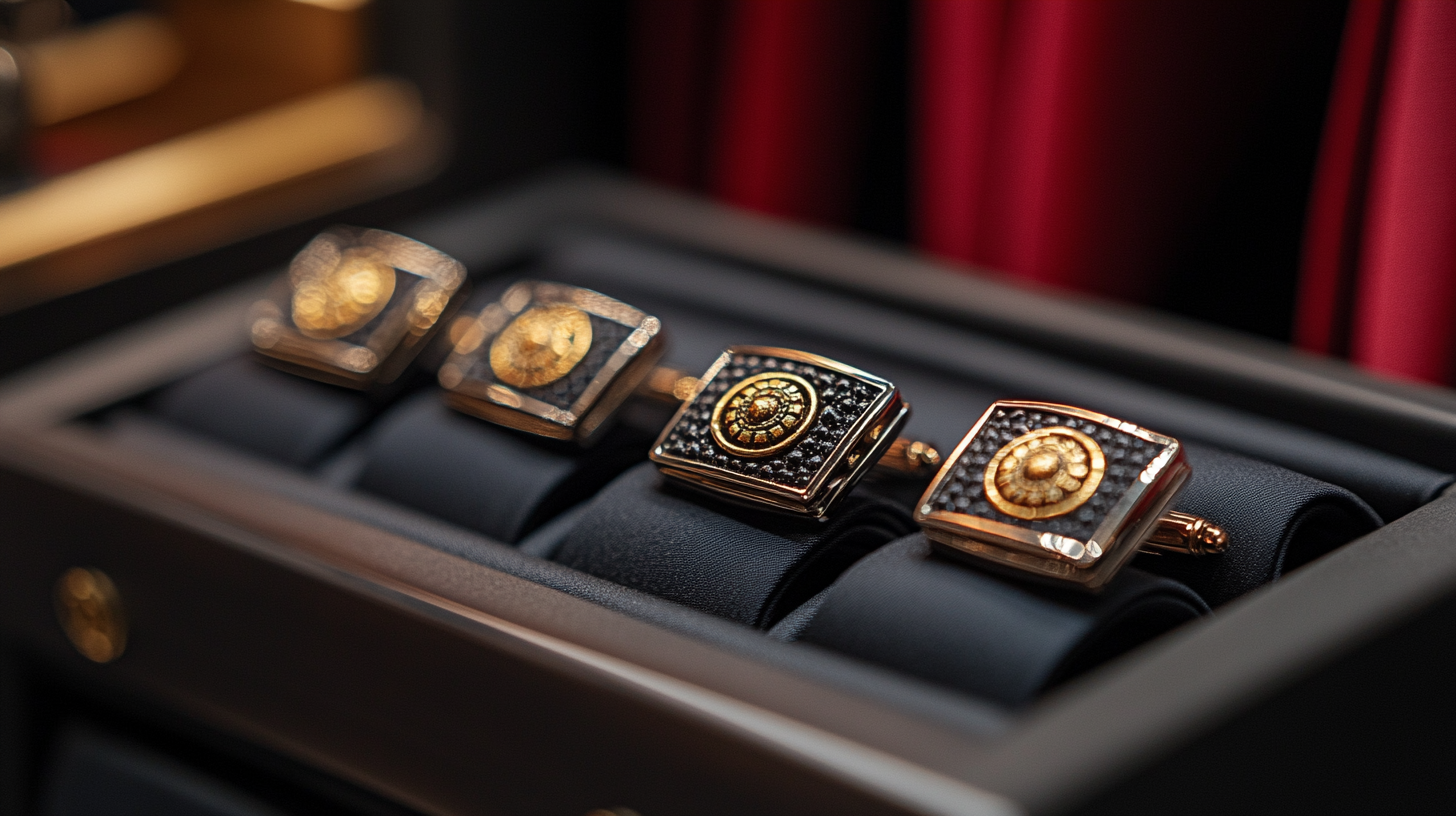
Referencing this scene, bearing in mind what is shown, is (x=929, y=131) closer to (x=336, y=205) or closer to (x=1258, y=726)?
(x=336, y=205)

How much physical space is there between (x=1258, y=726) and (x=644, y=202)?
23.5 inches

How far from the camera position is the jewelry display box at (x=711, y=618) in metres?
0.45

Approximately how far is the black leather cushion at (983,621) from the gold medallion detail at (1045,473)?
0.10 ft

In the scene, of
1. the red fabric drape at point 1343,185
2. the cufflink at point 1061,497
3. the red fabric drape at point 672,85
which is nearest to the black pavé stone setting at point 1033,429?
the cufflink at point 1061,497

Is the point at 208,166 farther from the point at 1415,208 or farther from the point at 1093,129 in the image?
the point at 1415,208

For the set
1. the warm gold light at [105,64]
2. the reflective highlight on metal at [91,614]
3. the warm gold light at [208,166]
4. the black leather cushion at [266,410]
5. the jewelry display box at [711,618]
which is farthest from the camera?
the warm gold light at [105,64]

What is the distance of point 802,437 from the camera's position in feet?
2.04

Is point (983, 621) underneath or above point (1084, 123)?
underneath

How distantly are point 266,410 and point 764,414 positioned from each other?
0.32 metres

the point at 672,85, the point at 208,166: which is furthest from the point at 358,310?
the point at 672,85

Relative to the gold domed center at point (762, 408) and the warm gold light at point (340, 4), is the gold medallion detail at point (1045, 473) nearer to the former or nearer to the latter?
the gold domed center at point (762, 408)

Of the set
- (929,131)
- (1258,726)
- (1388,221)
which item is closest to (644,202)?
(929,131)

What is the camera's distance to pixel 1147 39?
83 centimetres

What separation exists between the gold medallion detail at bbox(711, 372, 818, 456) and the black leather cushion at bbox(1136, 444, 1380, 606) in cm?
16
